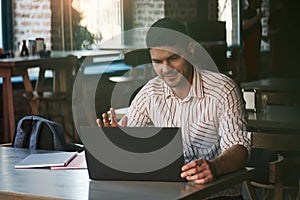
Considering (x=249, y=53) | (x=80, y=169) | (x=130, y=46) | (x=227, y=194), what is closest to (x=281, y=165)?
(x=227, y=194)

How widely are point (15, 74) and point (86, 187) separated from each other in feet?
15.3

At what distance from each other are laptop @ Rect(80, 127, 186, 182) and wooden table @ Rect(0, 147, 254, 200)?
37mm

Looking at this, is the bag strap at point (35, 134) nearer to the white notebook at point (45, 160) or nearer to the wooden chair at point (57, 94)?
the white notebook at point (45, 160)

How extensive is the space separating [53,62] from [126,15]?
953 mm

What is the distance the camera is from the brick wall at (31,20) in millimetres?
7949

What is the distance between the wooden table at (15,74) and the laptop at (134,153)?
441cm

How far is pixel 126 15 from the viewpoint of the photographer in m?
7.41

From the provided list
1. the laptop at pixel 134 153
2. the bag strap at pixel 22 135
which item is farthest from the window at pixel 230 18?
the laptop at pixel 134 153

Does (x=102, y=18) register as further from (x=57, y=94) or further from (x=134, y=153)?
(x=134, y=153)

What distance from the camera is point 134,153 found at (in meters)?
2.69

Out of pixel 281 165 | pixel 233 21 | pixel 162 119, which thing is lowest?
pixel 281 165

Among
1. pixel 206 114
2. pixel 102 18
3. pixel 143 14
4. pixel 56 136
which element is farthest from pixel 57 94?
pixel 206 114

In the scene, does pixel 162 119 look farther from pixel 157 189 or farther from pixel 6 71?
pixel 6 71

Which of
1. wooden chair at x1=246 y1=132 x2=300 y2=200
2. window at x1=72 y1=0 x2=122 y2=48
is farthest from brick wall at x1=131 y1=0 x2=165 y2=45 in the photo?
wooden chair at x1=246 y1=132 x2=300 y2=200
